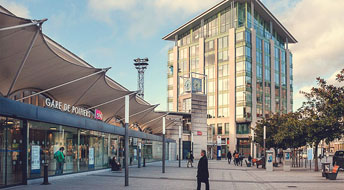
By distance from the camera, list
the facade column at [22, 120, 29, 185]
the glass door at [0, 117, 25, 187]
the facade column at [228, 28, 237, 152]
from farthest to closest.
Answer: the facade column at [228, 28, 237, 152] < the facade column at [22, 120, 29, 185] < the glass door at [0, 117, 25, 187]

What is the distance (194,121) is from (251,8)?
34218mm

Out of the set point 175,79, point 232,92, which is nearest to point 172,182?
point 232,92

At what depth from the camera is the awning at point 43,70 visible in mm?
18969

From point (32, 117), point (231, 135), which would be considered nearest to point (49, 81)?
point (32, 117)

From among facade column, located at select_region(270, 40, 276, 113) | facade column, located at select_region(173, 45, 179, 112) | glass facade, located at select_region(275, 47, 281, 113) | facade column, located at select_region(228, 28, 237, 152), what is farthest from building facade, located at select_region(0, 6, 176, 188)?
glass facade, located at select_region(275, 47, 281, 113)

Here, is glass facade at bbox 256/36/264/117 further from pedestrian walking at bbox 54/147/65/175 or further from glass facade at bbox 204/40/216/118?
pedestrian walking at bbox 54/147/65/175

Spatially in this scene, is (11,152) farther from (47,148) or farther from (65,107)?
(65,107)

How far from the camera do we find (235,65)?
8444 cm

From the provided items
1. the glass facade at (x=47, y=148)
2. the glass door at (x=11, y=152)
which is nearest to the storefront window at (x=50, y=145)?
the glass facade at (x=47, y=148)

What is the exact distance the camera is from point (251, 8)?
88.6 meters

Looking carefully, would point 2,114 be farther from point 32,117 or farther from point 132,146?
point 132,146

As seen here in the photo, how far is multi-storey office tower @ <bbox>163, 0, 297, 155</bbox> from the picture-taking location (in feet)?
275

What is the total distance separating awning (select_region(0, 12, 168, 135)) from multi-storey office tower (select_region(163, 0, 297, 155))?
46588 mm

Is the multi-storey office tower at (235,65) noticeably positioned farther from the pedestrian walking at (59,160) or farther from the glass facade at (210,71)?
the pedestrian walking at (59,160)
